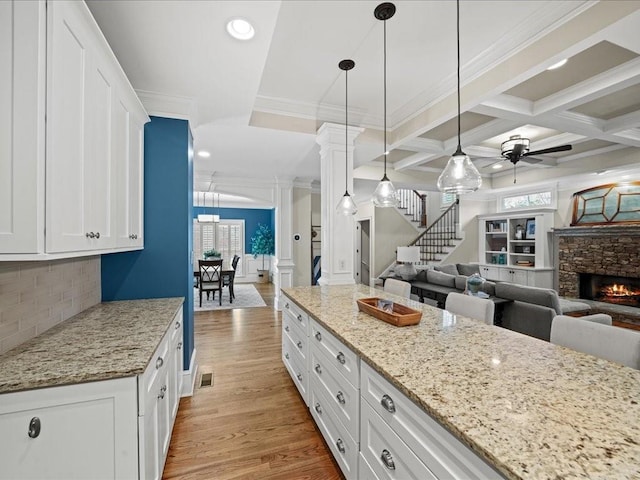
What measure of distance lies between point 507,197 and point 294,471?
7.76 m

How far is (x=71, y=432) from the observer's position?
1168 millimetres

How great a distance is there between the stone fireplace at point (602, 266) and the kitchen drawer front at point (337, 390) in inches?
227

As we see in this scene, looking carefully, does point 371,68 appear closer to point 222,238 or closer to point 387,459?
point 387,459

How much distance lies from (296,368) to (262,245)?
711 centimetres

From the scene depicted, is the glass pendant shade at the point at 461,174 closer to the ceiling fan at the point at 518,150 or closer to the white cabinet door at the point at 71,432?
the white cabinet door at the point at 71,432

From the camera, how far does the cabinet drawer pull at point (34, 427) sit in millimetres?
1108

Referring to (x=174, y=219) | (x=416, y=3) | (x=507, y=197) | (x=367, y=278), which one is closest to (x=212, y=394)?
(x=174, y=219)

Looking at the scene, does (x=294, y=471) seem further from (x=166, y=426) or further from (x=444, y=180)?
(x=444, y=180)

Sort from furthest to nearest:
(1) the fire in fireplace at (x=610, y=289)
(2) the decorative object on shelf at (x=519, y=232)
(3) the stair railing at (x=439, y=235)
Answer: (3) the stair railing at (x=439, y=235) → (2) the decorative object on shelf at (x=519, y=232) → (1) the fire in fireplace at (x=610, y=289)

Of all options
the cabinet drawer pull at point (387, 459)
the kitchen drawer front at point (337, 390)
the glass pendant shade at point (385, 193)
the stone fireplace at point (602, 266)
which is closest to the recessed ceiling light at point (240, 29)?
the glass pendant shade at point (385, 193)

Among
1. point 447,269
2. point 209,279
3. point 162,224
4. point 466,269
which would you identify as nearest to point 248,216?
point 209,279

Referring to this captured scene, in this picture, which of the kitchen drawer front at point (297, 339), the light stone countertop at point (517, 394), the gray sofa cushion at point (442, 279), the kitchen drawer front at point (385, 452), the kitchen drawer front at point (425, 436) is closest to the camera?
the light stone countertop at point (517, 394)

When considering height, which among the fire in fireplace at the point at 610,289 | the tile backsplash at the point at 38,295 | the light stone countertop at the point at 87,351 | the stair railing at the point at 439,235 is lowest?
the fire in fireplace at the point at 610,289

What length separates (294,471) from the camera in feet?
5.82
